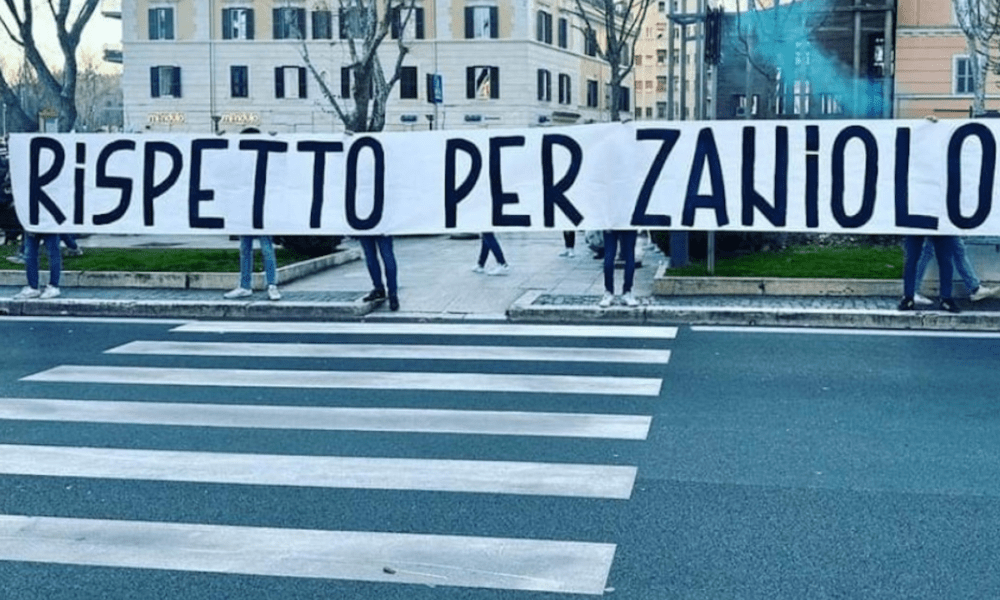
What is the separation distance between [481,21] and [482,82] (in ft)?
10.1

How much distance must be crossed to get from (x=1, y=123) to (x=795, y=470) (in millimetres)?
129859

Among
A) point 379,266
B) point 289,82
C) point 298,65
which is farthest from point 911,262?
point 289,82

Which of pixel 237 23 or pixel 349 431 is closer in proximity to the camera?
pixel 349 431

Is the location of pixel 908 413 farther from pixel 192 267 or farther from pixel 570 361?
pixel 192 267

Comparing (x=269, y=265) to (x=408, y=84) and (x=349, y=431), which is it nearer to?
(x=349, y=431)

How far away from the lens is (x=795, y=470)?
7125 millimetres

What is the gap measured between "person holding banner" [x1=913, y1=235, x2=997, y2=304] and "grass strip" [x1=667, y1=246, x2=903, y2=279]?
1.15m

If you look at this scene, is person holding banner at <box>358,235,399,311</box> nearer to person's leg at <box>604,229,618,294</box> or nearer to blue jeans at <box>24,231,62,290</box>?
person's leg at <box>604,229,618,294</box>

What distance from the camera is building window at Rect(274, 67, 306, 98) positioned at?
66.1 meters

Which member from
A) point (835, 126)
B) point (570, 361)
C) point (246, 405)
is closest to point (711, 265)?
point (835, 126)

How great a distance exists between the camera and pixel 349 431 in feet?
26.9

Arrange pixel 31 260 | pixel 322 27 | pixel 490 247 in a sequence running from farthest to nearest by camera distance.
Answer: pixel 322 27, pixel 490 247, pixel 31 260

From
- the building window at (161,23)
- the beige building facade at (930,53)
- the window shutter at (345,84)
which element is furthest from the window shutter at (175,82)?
the beige building facade at (930,53)

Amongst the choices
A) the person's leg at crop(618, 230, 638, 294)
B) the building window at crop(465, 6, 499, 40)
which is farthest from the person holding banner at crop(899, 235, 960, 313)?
the building window at crop(465, 6, 499, 40)
